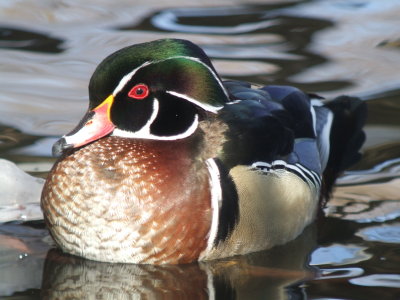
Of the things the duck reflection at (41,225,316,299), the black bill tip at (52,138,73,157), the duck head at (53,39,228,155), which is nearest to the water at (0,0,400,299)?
the duck reflection at (41,225,316,299)

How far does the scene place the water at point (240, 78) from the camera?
524 cm

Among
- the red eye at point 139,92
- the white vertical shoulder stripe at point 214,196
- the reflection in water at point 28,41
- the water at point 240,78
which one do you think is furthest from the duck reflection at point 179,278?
the reflection in water at point 28,41

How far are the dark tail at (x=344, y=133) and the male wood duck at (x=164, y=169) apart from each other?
1.15 meters

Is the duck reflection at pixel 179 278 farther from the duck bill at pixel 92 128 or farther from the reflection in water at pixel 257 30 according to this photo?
the reflection in water at pixel 257 30

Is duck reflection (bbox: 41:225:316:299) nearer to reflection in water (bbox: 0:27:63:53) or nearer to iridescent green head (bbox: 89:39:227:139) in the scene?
iridescent green head (bbox: 89:39:227:139)

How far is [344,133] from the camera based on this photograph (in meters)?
6.88

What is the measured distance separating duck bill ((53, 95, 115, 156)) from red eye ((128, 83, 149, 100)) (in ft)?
0.37

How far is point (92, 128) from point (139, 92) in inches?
12.8

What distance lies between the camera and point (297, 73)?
844 cm

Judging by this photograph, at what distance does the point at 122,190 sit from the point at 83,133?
0.39 metres

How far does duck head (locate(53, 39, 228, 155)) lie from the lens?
524 cm

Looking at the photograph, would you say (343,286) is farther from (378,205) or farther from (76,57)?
(76,57)

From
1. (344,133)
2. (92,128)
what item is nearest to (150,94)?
(92,128)

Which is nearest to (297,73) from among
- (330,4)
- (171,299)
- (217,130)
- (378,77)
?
(378,77)
